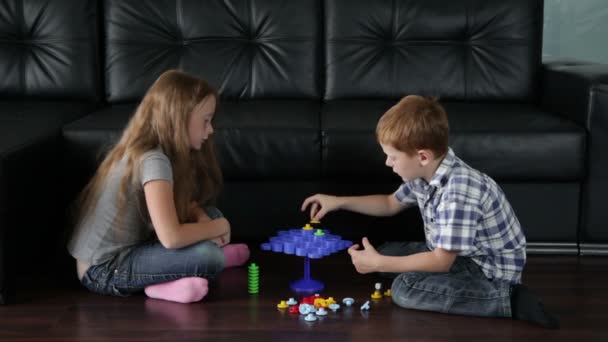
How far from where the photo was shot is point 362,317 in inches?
88.4

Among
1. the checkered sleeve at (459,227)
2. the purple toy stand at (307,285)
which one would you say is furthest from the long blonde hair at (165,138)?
the checkered sleeve at (459,227)

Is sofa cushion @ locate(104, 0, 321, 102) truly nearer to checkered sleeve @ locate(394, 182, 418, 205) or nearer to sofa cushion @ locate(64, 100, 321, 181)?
sofa cushion @ locate(64, 100, 321, 181)

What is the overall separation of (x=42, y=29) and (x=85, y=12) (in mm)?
188

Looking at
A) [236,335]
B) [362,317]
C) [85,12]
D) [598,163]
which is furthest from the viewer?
[85,12]

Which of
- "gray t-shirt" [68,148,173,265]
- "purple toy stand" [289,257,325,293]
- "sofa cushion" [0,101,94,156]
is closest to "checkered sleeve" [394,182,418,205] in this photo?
"purple toy stand" [289,257,325,293]

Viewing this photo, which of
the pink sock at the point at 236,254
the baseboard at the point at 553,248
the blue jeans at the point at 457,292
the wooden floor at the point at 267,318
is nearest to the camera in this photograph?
the wooden floor at the point at 267,318

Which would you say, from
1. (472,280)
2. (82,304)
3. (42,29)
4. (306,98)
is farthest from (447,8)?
(82,304)

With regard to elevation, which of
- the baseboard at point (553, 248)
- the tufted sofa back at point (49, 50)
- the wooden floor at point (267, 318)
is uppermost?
the tufted sofa back at point (49, 50)

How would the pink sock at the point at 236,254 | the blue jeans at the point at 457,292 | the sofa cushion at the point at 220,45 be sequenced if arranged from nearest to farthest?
the blue jeans at the point at 457,292 < the pink sock at the point at 236,254 < the sofa cushion at the point at 220,45

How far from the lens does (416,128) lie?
2.25 meters

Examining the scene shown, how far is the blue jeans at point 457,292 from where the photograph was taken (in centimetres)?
224

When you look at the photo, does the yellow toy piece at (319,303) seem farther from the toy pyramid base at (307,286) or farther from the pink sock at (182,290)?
the pink sock at (182,290)

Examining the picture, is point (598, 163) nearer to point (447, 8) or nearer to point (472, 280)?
point (472, 280)

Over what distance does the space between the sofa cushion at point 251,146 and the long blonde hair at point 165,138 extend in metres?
0.26
